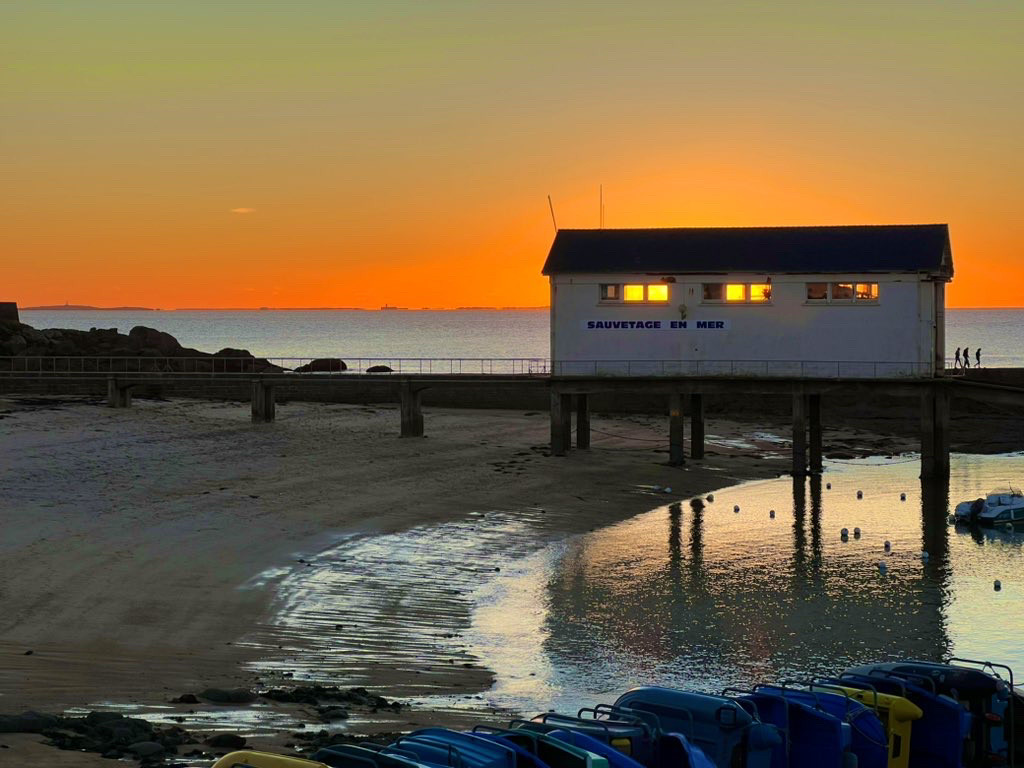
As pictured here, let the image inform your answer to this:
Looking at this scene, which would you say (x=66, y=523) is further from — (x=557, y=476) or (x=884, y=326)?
(x=884, y=326)

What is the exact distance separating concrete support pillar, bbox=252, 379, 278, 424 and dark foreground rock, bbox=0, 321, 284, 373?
26.1 ft

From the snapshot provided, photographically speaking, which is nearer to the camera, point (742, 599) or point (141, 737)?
point (141, 737)

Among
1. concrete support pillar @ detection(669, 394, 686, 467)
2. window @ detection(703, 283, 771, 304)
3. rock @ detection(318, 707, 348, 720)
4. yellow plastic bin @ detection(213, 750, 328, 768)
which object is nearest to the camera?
yellow plastic bin @ detection(213, 750, 328, 768)

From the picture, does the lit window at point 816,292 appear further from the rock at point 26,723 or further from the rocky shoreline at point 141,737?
the rock at point 26,723

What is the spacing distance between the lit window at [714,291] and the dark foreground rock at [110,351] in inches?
1034

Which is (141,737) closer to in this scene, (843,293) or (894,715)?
(894,715)

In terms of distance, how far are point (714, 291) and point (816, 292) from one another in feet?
12.9

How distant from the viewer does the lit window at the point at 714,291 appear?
2025 inches

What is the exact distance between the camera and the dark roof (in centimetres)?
5016

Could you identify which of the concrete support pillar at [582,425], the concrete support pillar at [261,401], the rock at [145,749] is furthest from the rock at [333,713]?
the concrete support pillar at [261,401]

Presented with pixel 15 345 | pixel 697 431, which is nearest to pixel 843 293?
pixel 697 431

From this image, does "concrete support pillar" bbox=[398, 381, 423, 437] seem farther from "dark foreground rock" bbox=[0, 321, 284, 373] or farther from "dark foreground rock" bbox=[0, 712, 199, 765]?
"dark foreground rock" bbox=[0, 712, 199, 765]

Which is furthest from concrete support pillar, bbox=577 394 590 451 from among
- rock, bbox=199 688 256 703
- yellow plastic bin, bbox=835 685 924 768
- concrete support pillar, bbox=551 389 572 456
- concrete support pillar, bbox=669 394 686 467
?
yellow plastic bin, bbox=835 685 924 768

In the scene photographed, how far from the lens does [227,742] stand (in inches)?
616
